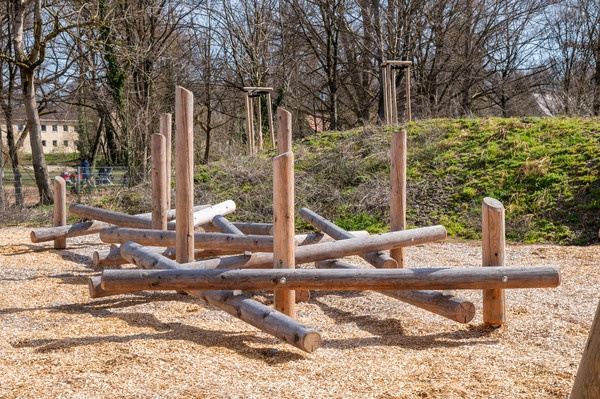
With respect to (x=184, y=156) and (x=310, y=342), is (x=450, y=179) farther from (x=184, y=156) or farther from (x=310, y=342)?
(x=310, y=342)

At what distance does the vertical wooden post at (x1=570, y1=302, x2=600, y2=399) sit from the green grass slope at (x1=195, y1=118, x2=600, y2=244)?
1024 centimetres

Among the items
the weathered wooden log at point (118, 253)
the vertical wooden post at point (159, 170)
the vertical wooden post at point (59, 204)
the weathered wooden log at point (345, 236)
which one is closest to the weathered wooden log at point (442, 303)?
the weathered wooden log at point (345, 236)

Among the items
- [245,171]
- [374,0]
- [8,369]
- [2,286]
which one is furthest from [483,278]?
[374,0]

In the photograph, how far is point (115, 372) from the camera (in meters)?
4.32

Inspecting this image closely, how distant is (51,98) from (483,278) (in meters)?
21.3

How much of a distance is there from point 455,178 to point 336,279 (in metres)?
9.01

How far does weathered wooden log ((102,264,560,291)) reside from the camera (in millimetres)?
5441

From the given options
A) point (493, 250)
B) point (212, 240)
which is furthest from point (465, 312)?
point (212, 240)

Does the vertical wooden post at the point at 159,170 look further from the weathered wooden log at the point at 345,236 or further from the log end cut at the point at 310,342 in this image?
the log end cut at the point at 310,342

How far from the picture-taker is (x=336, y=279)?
215 inches

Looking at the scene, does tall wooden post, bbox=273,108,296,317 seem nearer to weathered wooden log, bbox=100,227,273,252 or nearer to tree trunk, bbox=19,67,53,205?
weathered wooden log, bbox=100,227,273,252

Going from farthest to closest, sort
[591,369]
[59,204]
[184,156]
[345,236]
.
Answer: [59,204], [345,236], [184,156], [591,369]

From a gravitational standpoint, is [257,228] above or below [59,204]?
below

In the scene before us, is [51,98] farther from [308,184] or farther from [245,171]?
[308,184]
